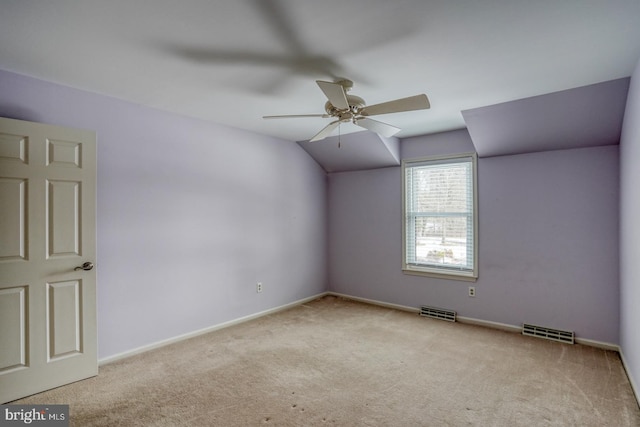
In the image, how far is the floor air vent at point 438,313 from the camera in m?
4.25

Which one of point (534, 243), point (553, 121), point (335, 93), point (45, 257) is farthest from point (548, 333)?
point (45, 257)

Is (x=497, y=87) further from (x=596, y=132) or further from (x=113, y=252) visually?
(x=113, y=252)

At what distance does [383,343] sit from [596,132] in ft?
9.96

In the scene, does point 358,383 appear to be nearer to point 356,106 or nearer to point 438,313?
point 438,313

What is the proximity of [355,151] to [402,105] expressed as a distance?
2.34m

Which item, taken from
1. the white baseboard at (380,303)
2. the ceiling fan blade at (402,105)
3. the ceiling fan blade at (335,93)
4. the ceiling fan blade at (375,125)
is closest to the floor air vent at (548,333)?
the white baseboard at (380,303)

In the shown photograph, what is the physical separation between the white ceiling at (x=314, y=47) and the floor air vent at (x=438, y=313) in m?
2.66

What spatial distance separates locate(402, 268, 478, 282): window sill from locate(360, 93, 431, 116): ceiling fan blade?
263 centimetres

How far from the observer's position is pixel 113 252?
3.09 metres

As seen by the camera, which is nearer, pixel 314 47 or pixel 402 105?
pixel 314 47

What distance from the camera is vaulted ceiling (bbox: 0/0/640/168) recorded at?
5.83ft

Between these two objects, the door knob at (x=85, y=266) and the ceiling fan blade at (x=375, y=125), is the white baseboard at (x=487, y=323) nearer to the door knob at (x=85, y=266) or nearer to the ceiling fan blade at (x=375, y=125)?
the ceiling fan blade at (x=375, y=125)

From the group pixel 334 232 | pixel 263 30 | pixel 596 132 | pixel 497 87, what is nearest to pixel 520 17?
pixel 497 87

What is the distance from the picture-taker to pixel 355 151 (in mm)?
4770
